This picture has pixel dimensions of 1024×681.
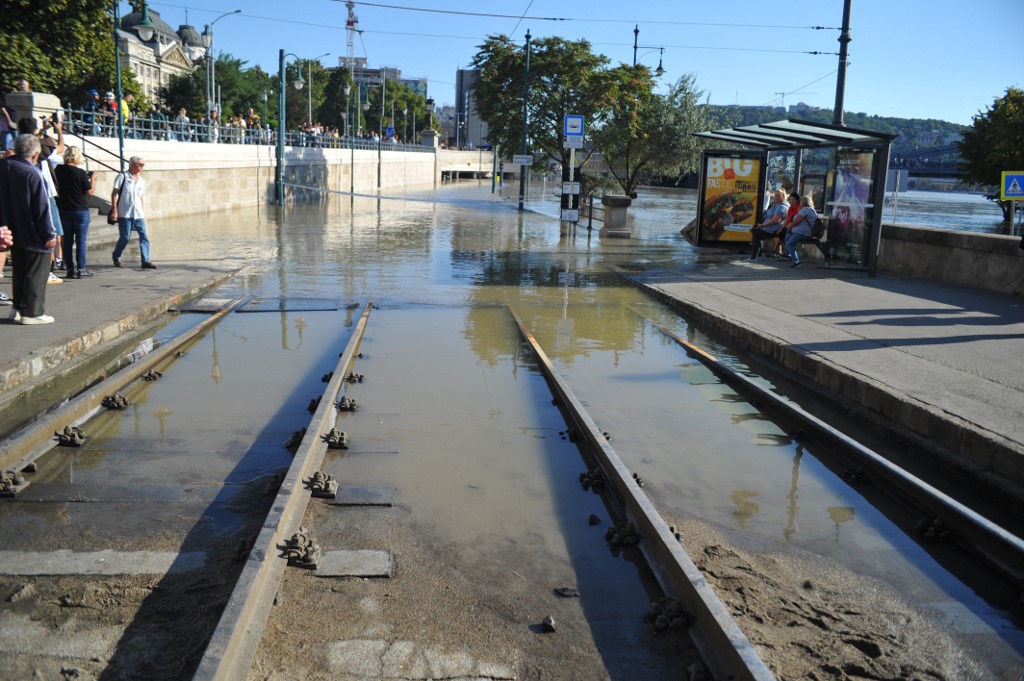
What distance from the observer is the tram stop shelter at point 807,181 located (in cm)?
1570

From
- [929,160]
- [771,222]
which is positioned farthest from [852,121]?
[771,222]

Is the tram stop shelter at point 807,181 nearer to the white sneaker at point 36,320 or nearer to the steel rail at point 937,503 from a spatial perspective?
the steel rail at point 937,503

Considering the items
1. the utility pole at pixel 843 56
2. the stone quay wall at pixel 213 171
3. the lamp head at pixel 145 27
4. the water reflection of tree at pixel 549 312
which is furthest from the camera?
the lamp head at pixel 145 27

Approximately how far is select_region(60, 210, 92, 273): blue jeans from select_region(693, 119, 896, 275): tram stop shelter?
12.4 m

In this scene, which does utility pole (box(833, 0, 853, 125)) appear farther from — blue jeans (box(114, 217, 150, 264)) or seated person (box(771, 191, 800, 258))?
blue jeans (box(114, 217, 150, 264))

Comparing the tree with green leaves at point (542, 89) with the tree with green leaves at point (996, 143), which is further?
the tree with green leaves at point (996, 143)

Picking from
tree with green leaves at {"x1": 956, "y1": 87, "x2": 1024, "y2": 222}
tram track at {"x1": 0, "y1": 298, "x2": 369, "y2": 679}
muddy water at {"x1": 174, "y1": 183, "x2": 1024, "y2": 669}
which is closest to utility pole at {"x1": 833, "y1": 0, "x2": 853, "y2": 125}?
muddy water at {"x1": 174, "y1": 183, "x2": 1024, "y2": 669}

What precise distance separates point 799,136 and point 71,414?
15.0m

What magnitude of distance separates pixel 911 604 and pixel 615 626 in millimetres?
1530

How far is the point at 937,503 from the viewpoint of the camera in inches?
212

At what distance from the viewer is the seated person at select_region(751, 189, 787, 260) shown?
1856 centimetres

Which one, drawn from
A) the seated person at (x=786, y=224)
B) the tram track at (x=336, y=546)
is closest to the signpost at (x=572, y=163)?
the seated person at (x=786, y=224)

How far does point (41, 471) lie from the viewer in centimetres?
566

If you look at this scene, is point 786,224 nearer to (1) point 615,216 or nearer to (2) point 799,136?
(2) point 799,136
